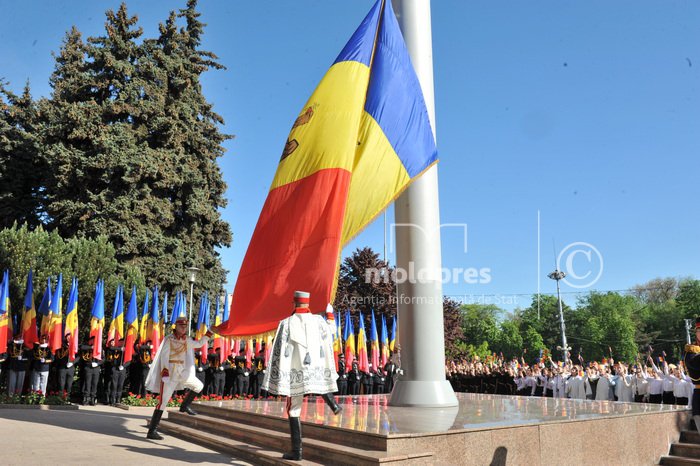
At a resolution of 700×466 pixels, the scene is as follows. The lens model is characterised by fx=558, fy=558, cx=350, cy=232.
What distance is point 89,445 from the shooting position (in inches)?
315

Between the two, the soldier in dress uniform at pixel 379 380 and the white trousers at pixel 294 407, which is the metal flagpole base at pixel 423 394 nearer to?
the white trousers at pixel 294 407

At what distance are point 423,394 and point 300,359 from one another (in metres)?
3.22

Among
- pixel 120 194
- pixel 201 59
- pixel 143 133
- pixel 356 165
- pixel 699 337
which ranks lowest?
pixel 699 337

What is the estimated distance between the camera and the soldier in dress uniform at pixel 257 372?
1964 centimetres

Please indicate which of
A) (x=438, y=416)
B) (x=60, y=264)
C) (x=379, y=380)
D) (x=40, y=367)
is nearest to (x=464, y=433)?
(x=438, y=416)

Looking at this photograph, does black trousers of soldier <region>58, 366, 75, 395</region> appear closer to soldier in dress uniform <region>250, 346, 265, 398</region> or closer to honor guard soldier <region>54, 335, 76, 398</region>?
honor guard soldier <region>54, 335, 76, 398</region>

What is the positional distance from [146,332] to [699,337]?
1624 centimetres

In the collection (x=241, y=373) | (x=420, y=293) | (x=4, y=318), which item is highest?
(x=420, y=293)

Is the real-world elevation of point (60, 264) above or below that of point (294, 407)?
above

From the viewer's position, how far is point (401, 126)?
330 inches

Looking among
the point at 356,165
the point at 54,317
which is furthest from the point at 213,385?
the point at 356,165

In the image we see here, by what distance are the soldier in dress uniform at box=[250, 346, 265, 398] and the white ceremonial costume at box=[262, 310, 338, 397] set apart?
1328cm

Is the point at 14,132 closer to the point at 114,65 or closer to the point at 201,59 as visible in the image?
the point at 114,65

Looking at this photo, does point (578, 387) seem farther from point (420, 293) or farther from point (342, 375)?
point (420, 293)
